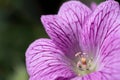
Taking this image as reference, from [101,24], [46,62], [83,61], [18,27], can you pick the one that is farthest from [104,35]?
[18,27]

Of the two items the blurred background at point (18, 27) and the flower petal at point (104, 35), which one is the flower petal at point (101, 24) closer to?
the flower petal at point (104, 35)

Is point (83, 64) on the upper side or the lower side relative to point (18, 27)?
lower

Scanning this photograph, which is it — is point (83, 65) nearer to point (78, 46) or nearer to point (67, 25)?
point (78, 46)

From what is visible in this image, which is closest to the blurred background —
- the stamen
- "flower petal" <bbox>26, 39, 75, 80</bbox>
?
the stamen

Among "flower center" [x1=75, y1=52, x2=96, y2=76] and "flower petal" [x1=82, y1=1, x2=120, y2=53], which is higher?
"flower petal" [x1=82, y1=1, x2=120, y2=53]

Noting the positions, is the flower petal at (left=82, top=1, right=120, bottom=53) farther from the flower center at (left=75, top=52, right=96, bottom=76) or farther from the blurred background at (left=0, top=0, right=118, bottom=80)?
the blurred background at (left=0, top=0, right=118, bottom=80)

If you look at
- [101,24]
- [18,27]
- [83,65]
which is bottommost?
[83,65]

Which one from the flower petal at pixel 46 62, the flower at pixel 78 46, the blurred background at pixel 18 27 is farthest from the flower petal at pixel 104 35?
the blurred background at pixel 18 27
